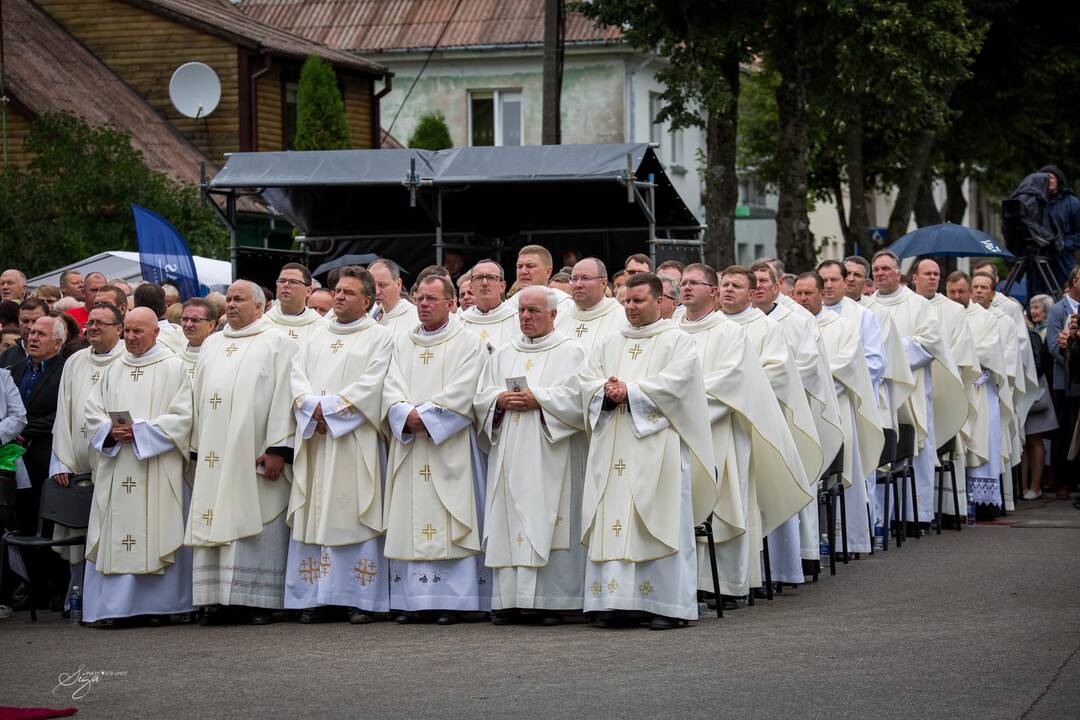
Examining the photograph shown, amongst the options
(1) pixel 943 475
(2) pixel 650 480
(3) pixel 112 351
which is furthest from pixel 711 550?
(1) pixel 943 475

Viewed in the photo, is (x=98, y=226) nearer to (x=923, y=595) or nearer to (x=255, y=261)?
(x=255, y=261)

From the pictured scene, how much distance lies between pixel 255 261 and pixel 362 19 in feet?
85.6

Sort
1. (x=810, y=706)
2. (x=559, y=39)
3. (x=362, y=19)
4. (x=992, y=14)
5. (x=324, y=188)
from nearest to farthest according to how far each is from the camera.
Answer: (x=810, y=706) → (x=324, y=188) → (x=559, y=39) → (x=992, y=14) → (x=362, y=19)

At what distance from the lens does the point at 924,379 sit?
1473cm

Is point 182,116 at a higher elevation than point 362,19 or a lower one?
lower

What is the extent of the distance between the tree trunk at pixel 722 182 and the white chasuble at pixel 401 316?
13768 millimetres

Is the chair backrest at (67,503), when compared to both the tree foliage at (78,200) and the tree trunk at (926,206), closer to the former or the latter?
the tree foliage at (78,200)

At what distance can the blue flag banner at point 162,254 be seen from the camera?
58.4 ft

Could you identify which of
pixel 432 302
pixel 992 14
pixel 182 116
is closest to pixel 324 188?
pixel 432 302

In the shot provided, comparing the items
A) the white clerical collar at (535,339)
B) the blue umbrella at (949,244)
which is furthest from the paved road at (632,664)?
the blue umbrella at (949,244)

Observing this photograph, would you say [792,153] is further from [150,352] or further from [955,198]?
[150,352]

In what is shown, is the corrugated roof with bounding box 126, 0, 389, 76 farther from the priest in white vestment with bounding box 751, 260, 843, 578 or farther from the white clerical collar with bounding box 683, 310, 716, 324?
the white clerical collar with bounding box 683, 310, 716, 324

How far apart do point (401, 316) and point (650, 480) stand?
2489mm

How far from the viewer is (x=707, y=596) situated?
11.2 meters
